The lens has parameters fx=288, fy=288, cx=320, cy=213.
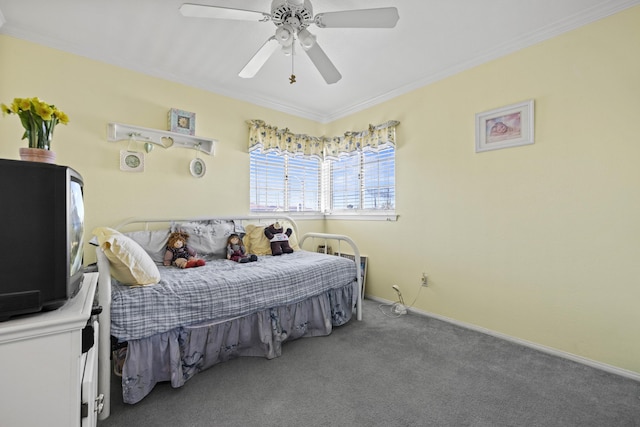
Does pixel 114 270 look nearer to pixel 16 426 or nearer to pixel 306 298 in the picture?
pixel 16 426

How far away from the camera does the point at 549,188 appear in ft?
6.94

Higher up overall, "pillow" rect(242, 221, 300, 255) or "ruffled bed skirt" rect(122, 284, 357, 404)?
"pillow" rect(242, 221, 300, 255)

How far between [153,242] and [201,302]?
3.14ft

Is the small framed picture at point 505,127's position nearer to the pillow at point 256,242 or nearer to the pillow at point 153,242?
the pillow at point 256,242

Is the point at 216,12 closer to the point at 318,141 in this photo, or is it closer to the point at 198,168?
the point at 198,168

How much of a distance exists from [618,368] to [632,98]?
1710mm

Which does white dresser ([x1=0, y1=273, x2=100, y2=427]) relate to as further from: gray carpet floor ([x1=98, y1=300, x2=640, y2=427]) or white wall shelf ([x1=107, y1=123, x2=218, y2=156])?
white wall shelf ([x1=107, y1=123, x2=218, y2=156])

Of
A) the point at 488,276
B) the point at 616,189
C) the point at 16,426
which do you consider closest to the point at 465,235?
the point at 488,276

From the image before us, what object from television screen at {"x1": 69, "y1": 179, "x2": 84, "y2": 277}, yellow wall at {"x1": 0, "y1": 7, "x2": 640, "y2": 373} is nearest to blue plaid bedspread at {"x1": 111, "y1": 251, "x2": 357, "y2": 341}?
television screen at {"x1": 69, "y1": 179, "x2": 84, "y2": 277}

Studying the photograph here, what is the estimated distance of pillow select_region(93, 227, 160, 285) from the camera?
162 centimetres

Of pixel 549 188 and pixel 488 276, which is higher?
pixel 549 188

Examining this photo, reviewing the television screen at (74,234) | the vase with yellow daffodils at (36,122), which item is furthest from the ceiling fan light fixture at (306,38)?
the television screen at (74,234)

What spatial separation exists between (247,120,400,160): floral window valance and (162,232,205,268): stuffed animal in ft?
4.24

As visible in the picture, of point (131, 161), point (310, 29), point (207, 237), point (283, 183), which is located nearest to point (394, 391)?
point (207, 237)
